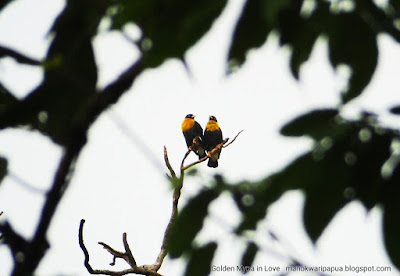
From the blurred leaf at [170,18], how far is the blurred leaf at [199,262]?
0.36 m

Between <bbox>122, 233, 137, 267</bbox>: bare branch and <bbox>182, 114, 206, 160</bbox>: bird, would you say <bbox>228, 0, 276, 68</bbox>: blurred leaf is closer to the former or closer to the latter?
<bbox>122, 233, 137, 267</bbox>: bare branch

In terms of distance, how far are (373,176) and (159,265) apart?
207 centimetres

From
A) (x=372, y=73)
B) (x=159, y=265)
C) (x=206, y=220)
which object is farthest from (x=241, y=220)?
(x=159, y=265)

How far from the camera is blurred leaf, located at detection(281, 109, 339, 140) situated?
1.79 ft

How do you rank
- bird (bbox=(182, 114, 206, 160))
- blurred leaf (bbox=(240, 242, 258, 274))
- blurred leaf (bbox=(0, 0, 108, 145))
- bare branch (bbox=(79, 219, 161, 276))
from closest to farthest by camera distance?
1. blurred leaf (bbox=(0, 0, 108, 145))
2. blurred leaf (bbox=(240, 242, 258, 274))
3. bare branch (bbox=(79, 219, 161, 276))
4. bird (bbox=(182, 114, 206, 160))

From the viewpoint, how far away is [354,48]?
62cm

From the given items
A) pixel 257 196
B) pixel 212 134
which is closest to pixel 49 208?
pixel 257 196

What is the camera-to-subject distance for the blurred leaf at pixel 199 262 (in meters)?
0.78

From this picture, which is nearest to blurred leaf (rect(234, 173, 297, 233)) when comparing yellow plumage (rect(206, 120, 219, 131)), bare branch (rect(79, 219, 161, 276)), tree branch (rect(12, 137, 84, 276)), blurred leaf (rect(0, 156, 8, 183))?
tree branch (rect(12, 137, 84, 276))

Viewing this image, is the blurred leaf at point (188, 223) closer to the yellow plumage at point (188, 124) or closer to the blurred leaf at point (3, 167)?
the blurred leaf at point (3, 167)

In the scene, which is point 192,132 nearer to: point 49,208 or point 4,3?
point 49,208

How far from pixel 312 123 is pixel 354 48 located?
0.12m

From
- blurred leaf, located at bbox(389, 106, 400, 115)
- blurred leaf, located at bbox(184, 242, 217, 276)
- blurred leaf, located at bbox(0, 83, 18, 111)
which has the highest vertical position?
blurred leaf, located at bbox(0, 83, 18, 111)

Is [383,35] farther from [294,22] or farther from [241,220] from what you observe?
[241,220]
